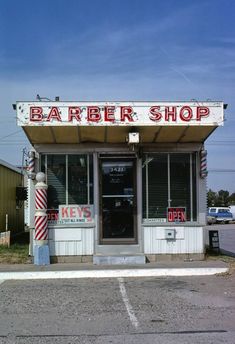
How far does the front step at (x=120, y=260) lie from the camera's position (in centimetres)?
1311

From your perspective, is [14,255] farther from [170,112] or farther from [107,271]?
[170,112]

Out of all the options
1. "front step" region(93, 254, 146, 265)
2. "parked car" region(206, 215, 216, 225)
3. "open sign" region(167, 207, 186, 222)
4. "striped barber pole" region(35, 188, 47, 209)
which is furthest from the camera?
"parked car" region(206, 215, 216, 225)

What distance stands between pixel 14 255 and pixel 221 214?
4462 cm

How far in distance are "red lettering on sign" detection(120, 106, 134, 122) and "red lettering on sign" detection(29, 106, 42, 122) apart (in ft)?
6.17

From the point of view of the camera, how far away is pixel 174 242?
1368cm

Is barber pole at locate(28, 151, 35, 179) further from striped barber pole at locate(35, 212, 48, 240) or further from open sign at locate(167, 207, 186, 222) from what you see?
open sign at locate(167, 207, 186, 222)

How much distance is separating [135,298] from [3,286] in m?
2.99

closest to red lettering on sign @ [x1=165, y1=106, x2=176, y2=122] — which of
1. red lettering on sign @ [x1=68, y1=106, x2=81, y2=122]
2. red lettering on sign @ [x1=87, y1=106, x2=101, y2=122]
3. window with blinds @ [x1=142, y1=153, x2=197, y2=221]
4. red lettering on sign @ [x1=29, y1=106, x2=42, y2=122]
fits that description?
red lettering on sign @ [x1=87, y1=106, x2=101, y2=122]

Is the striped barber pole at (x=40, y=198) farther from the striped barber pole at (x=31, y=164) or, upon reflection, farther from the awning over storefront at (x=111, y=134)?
the awning over storefront at (x=111, y=134)

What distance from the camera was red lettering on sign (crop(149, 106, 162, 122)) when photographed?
1235 cm

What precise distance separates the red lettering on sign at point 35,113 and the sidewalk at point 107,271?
11.3ft

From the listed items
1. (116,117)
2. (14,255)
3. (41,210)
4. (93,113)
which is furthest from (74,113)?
(14,255)

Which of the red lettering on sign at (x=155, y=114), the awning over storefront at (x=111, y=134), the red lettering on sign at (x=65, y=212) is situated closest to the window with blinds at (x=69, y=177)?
the red lettering on sign at (x=65, y=212)

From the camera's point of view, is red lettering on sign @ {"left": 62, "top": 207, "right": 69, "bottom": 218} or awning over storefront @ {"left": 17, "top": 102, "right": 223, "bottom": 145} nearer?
awning over storefront @ {"left": 17, "top": 102, "right": 223, "bottom": 145}
